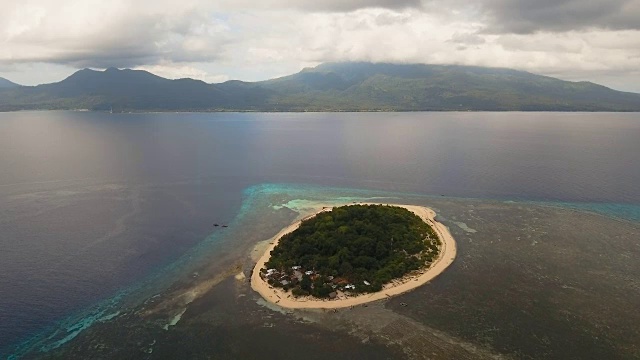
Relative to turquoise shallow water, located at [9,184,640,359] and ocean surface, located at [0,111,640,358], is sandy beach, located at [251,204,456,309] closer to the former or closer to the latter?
ocean surface, located at [0,111,640,358]

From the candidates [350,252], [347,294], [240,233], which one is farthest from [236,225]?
[347,294]

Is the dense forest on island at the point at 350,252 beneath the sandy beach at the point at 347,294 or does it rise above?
above

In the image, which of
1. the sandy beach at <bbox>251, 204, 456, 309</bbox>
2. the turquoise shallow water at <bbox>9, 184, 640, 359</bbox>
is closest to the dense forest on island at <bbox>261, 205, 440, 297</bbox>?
the sandy beach at <bbox>251, 204, 456, 309</bbox>

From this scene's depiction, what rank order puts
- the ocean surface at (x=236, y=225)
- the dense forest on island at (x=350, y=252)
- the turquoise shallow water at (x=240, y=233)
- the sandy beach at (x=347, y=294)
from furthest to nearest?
the dense forest on island at (x=350, y=252), the sandy beach at (x=347, y=294), the ocean surface at (x=236, y=225), the turquoise shallow water at (x=240, y=233)

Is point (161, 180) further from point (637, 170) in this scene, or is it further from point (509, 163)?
point (637, 170)

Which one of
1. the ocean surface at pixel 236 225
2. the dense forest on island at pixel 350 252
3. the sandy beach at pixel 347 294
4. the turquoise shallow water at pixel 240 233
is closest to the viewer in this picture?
the turquoise shallow water at pixel 240 233

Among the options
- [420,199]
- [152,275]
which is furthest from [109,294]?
[420,199]

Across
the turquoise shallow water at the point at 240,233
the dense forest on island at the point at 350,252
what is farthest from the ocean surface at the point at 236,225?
the dense forest on island at the point at 350,252

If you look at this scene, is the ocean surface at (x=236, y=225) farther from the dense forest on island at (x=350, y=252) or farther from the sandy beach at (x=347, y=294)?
the dense forest on island at (x=350, y=252)

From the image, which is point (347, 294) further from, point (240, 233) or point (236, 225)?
point (236, 225)
